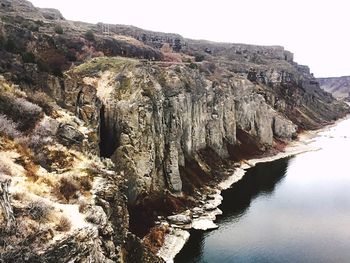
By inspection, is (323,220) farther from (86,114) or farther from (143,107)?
(86,114)

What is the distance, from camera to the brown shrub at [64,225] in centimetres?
2447

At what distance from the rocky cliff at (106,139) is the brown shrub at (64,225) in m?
0.08

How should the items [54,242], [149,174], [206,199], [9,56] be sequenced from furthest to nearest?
[206,199] < [149,174] < [9,56] < [54,242]

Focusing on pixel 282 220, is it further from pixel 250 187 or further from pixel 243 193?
pixel 250 187

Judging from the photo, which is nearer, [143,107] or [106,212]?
[106,212]

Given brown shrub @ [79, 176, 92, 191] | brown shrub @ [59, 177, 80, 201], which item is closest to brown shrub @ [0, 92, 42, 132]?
brown shrub @ [59, 177, 80, 201]

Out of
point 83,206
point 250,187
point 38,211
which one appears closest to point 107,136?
point 250,187

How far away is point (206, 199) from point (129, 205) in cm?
1761

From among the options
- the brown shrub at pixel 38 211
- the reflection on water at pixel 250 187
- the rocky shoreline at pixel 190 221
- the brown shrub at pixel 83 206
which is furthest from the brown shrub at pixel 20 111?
the reflection on water at pixel 250 187

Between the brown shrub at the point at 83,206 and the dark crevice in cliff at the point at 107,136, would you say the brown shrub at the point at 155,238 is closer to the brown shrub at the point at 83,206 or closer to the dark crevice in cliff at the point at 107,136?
the dark crevice in cliff at the point at 107,136

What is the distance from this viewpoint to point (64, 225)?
24781 millimetres

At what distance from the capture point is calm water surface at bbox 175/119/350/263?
5172 centimetres

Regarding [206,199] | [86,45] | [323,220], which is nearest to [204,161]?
[206,199]

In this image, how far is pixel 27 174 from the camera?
29531 millimetres
